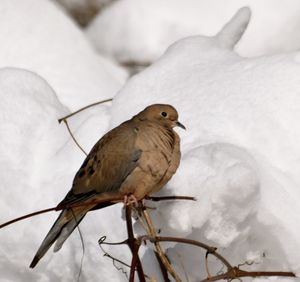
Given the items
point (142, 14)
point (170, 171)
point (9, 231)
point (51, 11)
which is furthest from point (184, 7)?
point (170, 171)

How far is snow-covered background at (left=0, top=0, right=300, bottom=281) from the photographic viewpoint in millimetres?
2828

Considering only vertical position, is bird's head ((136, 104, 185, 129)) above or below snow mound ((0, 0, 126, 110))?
above

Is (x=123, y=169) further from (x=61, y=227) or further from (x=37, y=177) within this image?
(x=37, y=177)

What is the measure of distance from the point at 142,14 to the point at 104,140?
10.1 ft

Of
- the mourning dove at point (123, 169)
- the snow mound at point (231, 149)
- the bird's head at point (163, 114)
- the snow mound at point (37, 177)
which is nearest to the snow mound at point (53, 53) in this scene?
the snow mound at point (37, 177)

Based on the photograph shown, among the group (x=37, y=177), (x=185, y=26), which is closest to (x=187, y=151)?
(x=37, y=177)

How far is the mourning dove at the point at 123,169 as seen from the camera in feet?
9.03

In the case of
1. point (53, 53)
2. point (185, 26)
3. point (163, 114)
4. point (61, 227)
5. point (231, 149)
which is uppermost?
point (163, 114)

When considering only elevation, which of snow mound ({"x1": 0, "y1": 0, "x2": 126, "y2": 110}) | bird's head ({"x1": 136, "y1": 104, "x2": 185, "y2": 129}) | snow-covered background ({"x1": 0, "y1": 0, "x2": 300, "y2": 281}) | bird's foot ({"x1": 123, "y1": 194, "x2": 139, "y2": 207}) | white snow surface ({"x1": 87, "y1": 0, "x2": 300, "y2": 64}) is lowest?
white snow surface ({"x1": 87, "y1": 0, "x2": 300, "y2": 64})

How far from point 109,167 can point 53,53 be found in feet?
6.79

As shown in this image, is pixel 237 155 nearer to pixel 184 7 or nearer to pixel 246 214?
pixel 246 214

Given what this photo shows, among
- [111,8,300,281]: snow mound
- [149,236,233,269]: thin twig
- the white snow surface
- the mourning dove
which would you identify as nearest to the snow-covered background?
[111,8,300,281]: snow mound

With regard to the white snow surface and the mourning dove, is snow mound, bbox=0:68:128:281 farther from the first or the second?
the white snow surface

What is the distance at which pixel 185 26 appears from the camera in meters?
5.75
